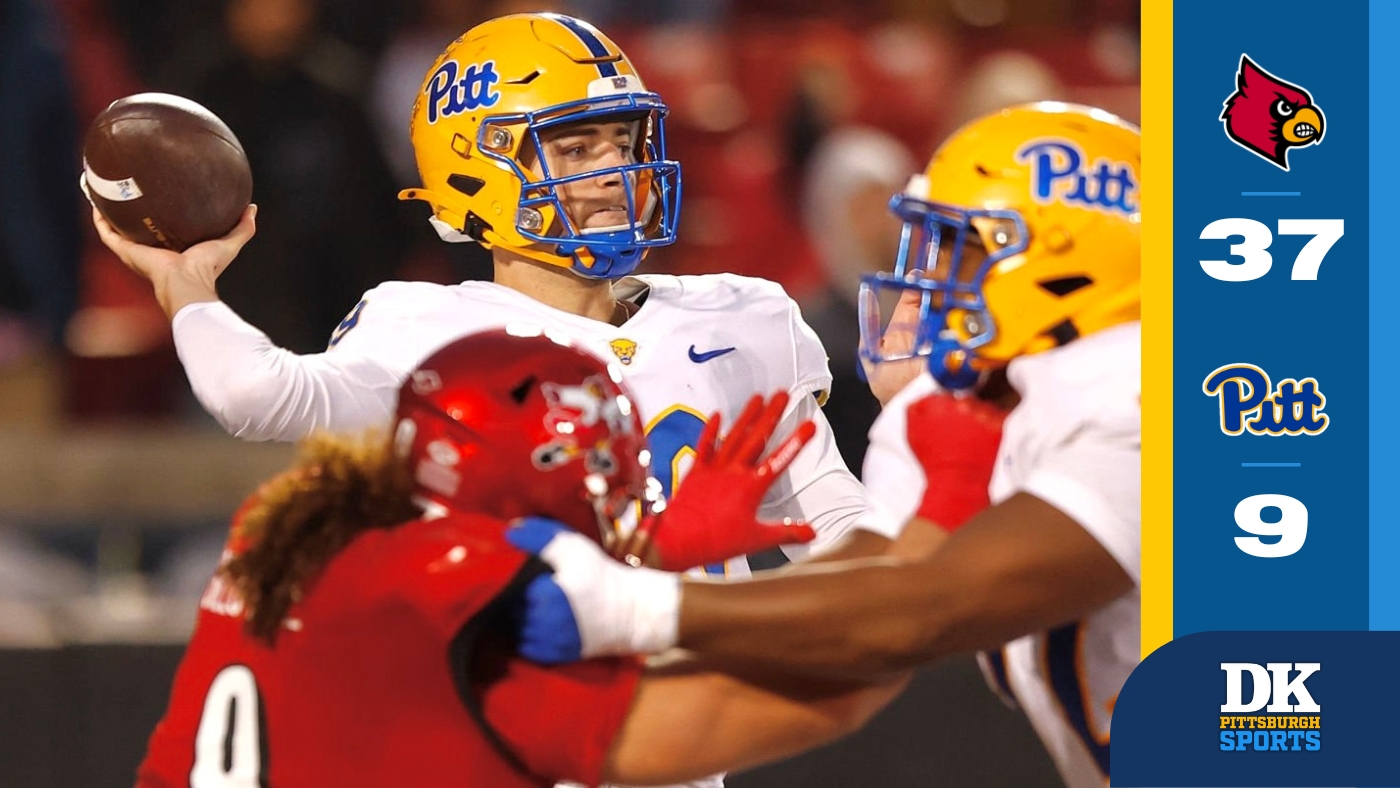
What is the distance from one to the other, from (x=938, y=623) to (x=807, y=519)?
1110mm

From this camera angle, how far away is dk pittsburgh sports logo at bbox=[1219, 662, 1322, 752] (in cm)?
277

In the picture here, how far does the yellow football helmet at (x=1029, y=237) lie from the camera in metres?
2.73

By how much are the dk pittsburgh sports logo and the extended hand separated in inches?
69.7

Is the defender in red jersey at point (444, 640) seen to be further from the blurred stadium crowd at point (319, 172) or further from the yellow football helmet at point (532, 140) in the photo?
the blurred stadium crowd at point (319, 172)

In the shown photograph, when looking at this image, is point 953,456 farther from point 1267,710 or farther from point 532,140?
point 532,140

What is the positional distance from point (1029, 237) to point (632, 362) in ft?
3.27

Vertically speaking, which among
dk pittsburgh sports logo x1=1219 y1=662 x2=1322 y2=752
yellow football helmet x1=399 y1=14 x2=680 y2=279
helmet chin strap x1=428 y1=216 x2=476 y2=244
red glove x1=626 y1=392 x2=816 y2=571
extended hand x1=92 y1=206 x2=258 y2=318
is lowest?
dk pittsburgh sports logo x1=1219 y1=662 x2=1322 y2=752

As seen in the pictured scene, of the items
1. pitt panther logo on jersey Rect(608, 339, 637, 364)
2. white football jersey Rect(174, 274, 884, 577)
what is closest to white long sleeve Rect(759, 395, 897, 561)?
white football jersey Rect(174, 274, 884, 577)

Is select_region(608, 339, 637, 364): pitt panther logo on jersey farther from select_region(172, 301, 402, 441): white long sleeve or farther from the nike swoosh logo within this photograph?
select_region(172, 301, 402, 441): white long sleeve

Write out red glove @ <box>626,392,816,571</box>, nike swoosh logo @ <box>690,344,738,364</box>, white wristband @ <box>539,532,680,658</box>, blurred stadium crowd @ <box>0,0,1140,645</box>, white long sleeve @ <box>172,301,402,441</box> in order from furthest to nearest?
blurred stadium crowd @ <box>0,0,1140,645</box> → nike swoosh logo @ <box>690,344,738,364</box> → white long sleeve @ <box>172,301,402,441</box> → red glove @ <box>626,392,816,571</box> → white wristband @ <box>539,532,680,658</box>

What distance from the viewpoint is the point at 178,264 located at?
3525 mm

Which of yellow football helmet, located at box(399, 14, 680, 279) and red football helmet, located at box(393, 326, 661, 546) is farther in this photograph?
yellow football helmet, located at box(399, 14, 680, 279)

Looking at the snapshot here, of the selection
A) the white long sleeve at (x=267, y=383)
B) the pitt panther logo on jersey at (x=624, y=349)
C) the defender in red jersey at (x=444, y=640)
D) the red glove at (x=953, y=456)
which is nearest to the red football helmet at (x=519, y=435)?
the defender in red jersey at (x=444, y=640)

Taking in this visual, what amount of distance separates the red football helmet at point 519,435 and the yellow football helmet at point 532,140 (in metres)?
0.87
